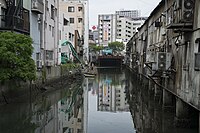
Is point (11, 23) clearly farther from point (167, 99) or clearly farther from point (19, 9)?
point (167, 99)

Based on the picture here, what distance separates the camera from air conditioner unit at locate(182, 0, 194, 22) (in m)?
14.9

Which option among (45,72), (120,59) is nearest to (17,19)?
(45,72)

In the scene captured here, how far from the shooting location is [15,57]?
20078 mm

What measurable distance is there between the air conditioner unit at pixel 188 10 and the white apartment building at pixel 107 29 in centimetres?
12582

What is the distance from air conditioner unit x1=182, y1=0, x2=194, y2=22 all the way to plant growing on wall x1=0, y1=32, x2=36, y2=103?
10575mm

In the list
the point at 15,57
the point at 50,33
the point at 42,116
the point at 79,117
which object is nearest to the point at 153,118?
the point at 79,117

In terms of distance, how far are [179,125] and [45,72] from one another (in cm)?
1880

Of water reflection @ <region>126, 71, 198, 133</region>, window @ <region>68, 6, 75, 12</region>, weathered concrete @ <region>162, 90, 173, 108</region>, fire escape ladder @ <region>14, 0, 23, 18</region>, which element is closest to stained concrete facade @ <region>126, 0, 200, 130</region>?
weathered concrete @ <region>162, 90, 173, 108</region>

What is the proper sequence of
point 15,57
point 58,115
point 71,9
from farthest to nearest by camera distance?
point 71,9 → point 58,115 → point 15,57

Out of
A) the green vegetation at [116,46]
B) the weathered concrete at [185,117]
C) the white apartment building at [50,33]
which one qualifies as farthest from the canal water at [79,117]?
the green vegetation at [116,46]

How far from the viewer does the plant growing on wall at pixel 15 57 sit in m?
19.9

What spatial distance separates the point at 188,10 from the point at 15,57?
10828 mm

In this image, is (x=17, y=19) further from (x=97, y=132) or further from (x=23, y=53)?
(x=97, y=132)

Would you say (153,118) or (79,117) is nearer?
(153,118)
